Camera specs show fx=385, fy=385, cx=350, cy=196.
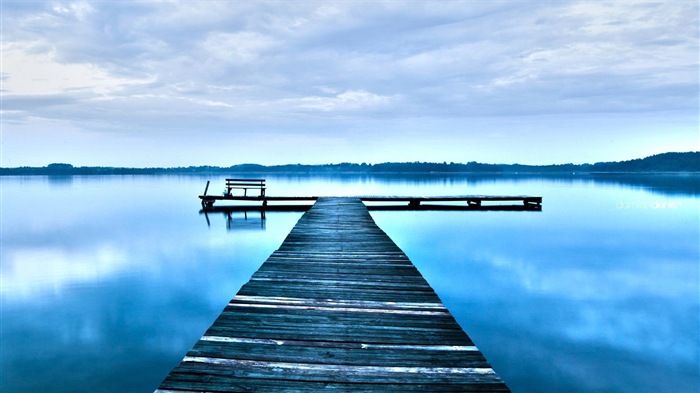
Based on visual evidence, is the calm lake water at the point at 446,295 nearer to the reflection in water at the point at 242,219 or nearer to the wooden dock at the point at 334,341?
the reflection in water at the point at 242,219

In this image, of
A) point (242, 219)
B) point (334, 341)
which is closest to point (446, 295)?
point (334, 341)

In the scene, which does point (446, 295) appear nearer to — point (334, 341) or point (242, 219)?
point (334, 341)

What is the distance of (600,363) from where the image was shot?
280 inches

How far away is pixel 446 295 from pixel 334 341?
7575 mm

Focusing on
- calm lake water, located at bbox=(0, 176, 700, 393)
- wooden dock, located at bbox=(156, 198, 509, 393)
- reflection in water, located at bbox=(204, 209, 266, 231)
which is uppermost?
wooden dock, located at bbox=(156, 198, 509, 393)

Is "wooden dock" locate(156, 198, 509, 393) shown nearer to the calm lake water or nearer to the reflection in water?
the calm lake water

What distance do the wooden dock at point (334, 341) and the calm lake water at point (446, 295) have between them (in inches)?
105

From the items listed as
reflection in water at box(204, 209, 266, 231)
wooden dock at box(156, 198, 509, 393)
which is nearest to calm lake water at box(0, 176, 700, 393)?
reflection in water at box(204, 209, 266, 231)

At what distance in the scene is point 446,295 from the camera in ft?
36.5

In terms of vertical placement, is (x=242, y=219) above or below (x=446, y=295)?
above

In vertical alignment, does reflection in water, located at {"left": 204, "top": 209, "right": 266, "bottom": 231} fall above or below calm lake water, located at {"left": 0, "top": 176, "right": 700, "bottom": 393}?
above

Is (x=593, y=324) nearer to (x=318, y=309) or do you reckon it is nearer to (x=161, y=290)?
(x=318, y=309)

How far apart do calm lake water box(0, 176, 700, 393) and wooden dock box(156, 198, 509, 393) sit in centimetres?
268

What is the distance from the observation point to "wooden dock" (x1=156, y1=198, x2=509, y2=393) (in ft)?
11.4
